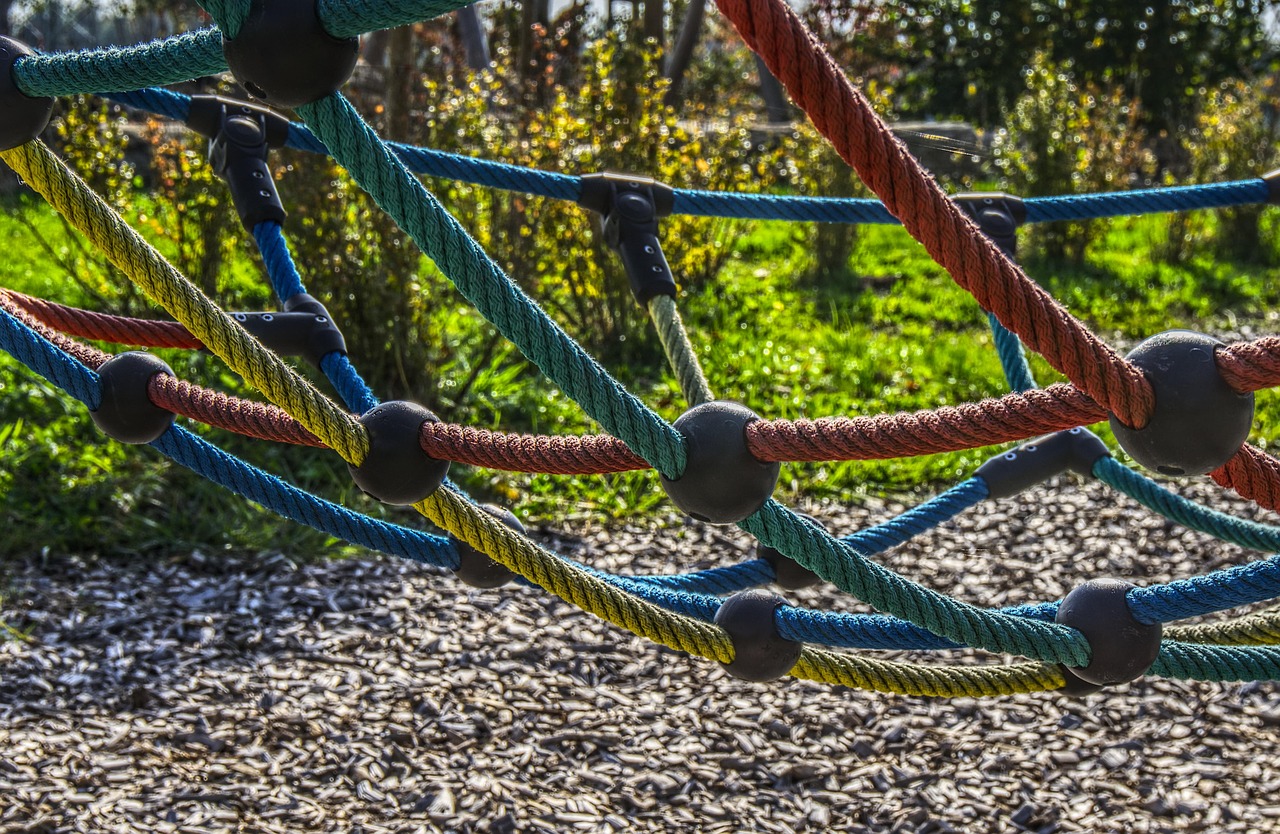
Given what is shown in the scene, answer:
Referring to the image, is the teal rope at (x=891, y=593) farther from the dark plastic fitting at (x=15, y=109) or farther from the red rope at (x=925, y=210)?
the dark plastic fitting at (x=15, y=109)

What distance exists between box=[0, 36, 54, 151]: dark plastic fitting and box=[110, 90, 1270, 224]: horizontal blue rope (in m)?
0.71

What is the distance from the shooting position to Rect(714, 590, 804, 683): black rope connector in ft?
4.89

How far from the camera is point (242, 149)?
1.97 m

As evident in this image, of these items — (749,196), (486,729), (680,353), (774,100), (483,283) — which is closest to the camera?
(483,283)

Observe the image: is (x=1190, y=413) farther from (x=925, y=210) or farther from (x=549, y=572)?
(x=549, y=572)

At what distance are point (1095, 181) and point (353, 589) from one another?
573cm

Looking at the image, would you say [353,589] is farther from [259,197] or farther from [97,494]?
[259,197]

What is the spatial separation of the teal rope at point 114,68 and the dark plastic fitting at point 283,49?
7.4 inches

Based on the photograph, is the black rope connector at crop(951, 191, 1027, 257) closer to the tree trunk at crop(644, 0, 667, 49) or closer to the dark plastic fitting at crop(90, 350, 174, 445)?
the dark plastic fitting at crop(90, 350, 174, 445)

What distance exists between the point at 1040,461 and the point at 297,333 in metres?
1.26

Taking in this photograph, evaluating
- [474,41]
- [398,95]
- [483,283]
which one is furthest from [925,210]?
[474,41]

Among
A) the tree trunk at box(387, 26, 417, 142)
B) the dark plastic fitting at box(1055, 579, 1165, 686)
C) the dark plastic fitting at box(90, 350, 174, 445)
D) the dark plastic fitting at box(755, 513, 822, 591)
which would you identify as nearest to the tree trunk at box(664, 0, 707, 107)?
the tree trunk at box(387, 26, 417, 142)

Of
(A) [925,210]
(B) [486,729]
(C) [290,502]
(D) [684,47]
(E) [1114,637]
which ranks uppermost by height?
(D) [684,47]

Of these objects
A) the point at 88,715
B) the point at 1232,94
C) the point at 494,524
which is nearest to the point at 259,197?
the point at 494,524
